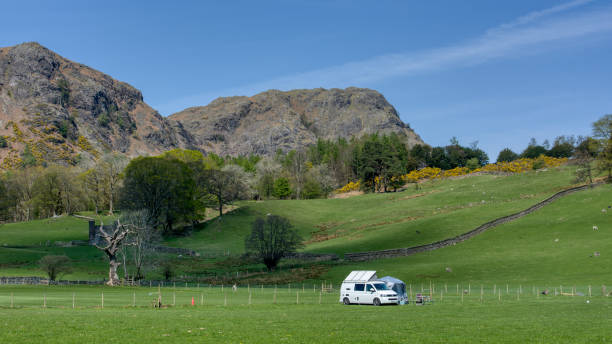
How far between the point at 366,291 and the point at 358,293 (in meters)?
0.72

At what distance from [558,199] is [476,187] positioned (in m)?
38.9

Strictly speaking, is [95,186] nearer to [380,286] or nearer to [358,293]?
[358,293]

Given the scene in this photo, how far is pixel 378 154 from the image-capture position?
168 metres

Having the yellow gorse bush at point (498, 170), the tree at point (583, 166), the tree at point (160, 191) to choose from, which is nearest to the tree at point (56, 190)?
the tree at point (160, 191)

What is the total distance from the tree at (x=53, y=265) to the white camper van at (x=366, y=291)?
42.7 m

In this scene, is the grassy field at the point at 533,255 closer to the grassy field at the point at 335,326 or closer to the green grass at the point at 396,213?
the green grass at the point at 396,213

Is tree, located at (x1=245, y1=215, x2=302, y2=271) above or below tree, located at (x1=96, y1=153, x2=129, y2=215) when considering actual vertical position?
below

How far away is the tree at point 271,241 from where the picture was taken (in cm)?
8075

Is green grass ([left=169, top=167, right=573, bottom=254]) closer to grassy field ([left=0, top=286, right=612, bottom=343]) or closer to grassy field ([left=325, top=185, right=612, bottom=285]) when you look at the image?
grassy field ([left=325, top=185, right=612, bottom=285])

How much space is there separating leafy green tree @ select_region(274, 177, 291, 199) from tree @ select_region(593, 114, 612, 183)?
310ft

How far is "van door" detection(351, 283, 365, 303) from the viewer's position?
132ft

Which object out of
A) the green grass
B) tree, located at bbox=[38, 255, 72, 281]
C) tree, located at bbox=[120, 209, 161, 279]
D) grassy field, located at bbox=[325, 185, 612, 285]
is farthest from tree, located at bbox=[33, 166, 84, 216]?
grassy field, located at bbox=[325, 185, 612, 285]

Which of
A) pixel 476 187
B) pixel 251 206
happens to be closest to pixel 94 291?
pixel 251 206

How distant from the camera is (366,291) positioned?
40156 mm
